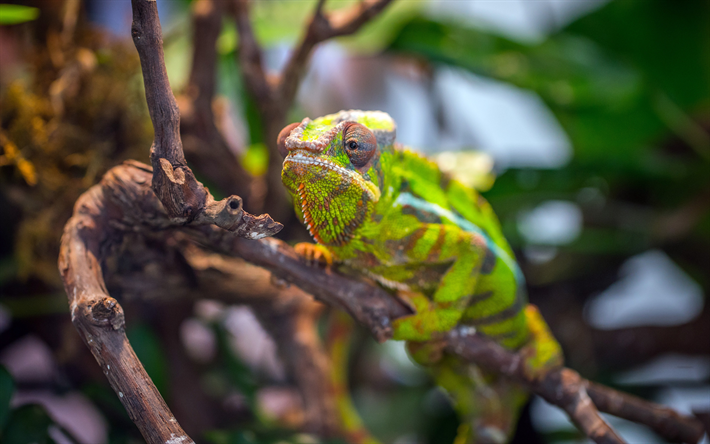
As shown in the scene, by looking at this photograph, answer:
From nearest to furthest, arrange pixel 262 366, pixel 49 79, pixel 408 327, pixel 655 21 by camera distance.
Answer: pixel 408 327 → pixel 49 79 → pixel 262 366 → pixel 655 21

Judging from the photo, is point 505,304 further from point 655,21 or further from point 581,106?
point 655,21

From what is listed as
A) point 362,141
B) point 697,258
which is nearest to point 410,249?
point 362,141

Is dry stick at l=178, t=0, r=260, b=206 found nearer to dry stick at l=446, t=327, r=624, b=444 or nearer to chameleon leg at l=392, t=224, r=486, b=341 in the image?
chameleon leg at l=392, t=224, r=486, b=341

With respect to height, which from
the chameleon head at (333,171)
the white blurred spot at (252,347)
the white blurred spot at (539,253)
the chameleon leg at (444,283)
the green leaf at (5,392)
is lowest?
the white blurred spot at (252,347)

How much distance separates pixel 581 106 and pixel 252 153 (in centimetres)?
163

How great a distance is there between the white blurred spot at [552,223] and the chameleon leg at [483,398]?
1.04 meters

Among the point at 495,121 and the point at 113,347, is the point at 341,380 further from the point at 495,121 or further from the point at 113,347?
the point at 495,121

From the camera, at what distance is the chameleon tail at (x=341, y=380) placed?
6.47 feet

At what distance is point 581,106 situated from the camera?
2.22 m

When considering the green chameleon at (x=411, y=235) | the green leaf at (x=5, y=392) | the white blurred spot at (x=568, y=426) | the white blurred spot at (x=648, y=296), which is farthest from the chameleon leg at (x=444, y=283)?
the white blurred spot at (x=648, y=296)

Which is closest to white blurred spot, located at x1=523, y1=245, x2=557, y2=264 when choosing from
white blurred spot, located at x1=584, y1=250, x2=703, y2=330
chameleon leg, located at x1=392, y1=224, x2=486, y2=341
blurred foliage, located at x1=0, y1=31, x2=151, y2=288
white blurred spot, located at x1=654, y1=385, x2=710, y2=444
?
white blurred spot, located at x1=584, y1=250, x2=703, y2=330

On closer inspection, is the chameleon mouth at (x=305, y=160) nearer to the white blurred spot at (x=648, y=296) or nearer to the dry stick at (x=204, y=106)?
the dry stick at (x=204, y=106)

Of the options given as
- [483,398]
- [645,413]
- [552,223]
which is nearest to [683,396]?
[552,223]

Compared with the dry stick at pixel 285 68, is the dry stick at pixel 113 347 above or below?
below
